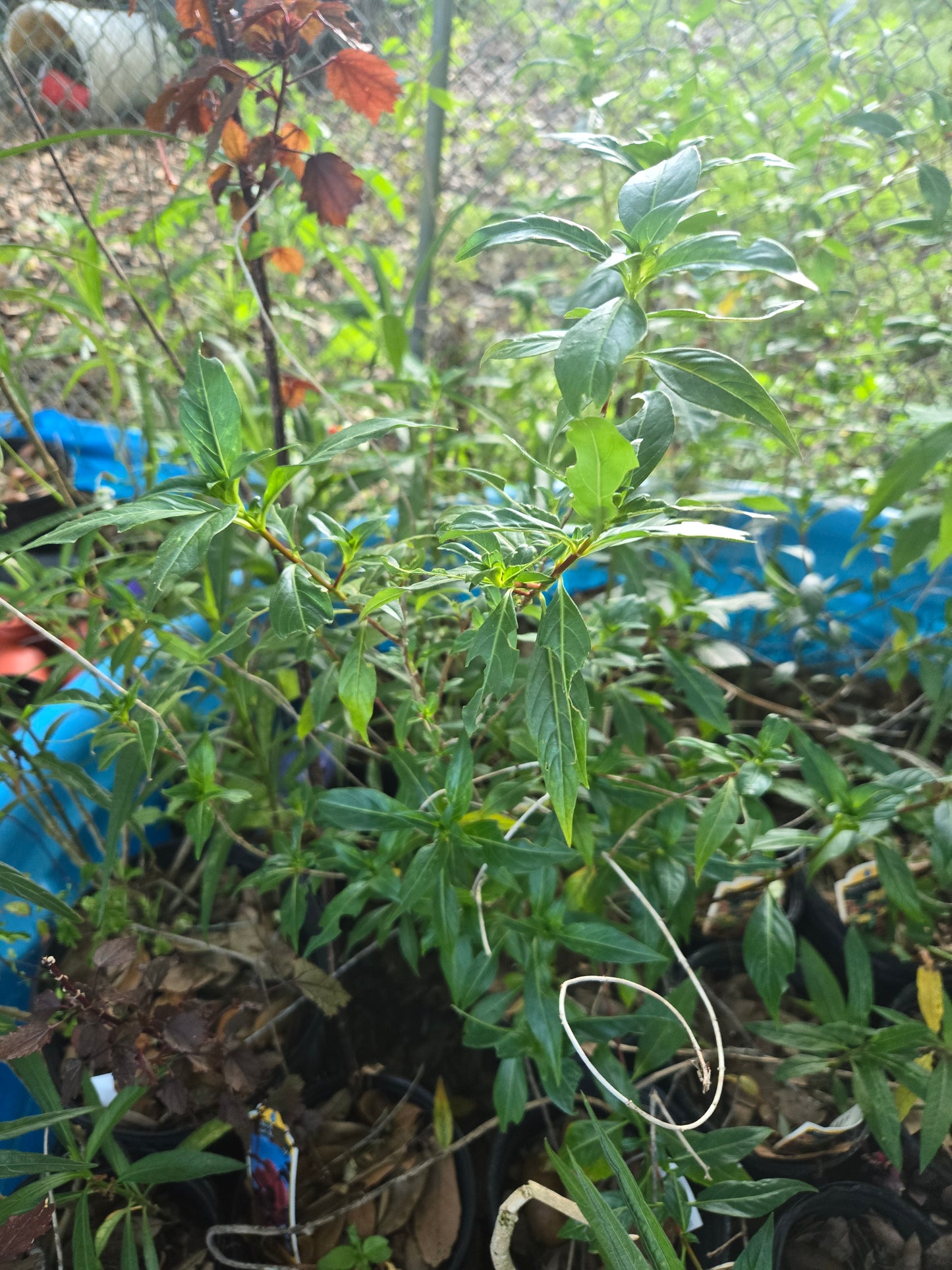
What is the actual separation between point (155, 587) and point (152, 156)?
1.74 m

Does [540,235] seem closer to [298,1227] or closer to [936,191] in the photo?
[936,191]

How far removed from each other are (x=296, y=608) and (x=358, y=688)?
11 centimetres

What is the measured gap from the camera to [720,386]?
1.83 ft

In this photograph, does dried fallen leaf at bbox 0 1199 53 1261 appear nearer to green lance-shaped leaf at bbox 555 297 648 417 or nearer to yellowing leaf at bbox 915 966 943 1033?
green lance-shaped leaf at bbox 555 297 648 417

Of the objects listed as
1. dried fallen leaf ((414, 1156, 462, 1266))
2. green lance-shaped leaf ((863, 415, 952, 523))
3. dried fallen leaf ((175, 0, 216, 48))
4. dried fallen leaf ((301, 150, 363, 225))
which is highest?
dried fallen leaf ((175, 0, 216, 48))

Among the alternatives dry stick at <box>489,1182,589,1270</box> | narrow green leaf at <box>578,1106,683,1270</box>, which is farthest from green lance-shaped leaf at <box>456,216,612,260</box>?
dry stick at <box>489,1182,589,1270</box>

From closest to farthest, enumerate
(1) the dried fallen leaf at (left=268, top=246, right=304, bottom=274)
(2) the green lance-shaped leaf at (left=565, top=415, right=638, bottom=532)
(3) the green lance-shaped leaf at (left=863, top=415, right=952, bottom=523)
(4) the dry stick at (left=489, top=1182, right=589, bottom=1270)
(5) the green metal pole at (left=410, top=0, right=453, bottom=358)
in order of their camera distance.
→ (2) the green lance-shaped leaf at (left=565, top=415, right=638, bottom=532) < (4) the dry stick at (left=489, top=1182, right=589, bottom=1270) < (3) the green lance-shaped leaf at (left=863, top=415, right=952, bottom=523) < (1) the dried fallen leaf at (left=268, top=246, right=304, bottom=274) < (5) the green metal pole at (left=410, top=0, right=453, bottom=358)

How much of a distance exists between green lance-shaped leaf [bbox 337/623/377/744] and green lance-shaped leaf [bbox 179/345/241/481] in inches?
7.0

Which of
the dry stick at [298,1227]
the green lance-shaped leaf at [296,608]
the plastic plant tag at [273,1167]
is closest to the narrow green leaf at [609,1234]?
the dry stick at [298,1227]

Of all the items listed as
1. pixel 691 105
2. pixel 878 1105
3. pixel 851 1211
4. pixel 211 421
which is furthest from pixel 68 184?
pixel 851 1211

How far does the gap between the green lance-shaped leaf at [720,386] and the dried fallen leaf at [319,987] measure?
0.76m

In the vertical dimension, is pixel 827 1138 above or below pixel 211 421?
below

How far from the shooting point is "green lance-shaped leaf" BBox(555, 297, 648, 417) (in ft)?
1.66

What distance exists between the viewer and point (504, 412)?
5.66 ft
